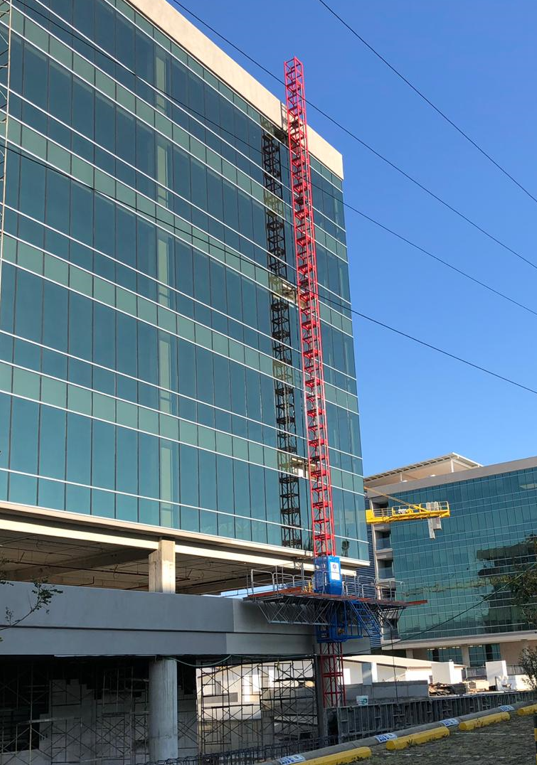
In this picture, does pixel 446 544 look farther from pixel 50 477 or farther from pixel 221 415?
pixel 50 477

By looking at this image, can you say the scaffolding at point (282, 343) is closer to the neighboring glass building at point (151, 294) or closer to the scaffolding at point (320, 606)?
the neighboring glass building at point (151, 294)

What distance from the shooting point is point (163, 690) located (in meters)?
34.9

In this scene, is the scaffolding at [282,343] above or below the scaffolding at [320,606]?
above

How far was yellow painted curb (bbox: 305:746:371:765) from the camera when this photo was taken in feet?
49.6

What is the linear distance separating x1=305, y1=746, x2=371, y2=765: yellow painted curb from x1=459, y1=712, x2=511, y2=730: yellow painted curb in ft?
17.7

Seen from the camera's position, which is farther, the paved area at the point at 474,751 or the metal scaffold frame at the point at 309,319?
the metal scaffold frame at the point at 309,319

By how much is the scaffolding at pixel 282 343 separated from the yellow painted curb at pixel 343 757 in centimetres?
2693

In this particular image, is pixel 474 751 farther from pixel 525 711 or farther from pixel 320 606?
pixel 320 606

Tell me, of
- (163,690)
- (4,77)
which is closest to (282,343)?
(163,690)

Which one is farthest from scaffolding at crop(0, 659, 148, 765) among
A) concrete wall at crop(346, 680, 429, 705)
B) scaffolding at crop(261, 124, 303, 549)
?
concrete wall at crop(346, 680, 429, 705)

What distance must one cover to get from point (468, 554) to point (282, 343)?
69736 millimetres

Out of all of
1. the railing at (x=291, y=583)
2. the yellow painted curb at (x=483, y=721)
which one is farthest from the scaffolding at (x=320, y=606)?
the yellow painted curb at (x=483, y=721)

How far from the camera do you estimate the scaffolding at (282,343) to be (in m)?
44.1

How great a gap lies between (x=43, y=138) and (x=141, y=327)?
8.49 m
